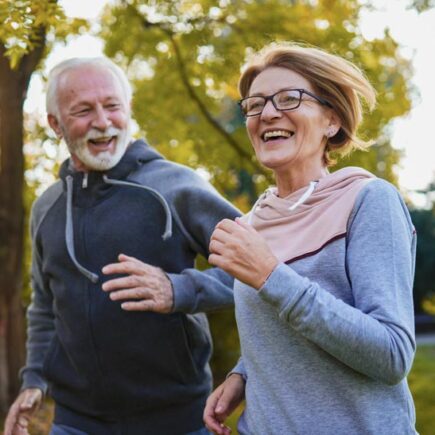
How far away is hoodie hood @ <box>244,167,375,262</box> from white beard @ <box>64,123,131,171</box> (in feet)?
3.73

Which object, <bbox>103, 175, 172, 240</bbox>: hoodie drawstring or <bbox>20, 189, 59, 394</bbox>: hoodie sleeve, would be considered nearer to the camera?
<bbox>103, 175, 172, 240</bbox>: hoodie drawstring

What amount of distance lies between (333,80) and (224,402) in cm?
103

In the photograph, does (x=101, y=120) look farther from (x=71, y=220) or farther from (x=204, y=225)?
(x=204, y=225)

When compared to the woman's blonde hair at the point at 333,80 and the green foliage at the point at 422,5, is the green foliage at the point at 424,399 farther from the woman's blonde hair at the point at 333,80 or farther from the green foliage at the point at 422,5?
the woman's blonde hair at the point at 333,80

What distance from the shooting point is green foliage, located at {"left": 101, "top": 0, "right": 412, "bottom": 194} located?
7457mm

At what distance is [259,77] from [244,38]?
5.45m

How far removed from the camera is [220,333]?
10.0 meters

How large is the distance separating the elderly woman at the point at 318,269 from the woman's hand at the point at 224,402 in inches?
4.5

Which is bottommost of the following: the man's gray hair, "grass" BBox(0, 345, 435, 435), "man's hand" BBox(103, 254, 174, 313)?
"grass" BBox(0, 345, 435, 435)

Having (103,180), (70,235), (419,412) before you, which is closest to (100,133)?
(103,180)

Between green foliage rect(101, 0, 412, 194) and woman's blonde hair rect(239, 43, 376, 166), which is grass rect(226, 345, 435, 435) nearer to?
green foliage rect(101, 0, 412, 194)

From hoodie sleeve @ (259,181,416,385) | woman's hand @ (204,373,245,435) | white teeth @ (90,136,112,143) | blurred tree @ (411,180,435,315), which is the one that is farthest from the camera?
blurred tree @ (411,180,435,315)

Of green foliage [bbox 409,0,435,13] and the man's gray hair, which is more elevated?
green foliage [bbox 409,0,435,13]

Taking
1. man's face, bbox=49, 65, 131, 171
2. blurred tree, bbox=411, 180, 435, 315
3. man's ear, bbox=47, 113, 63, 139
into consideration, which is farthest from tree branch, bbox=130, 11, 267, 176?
blurred tree, bbox=411, 180, 435, 315
